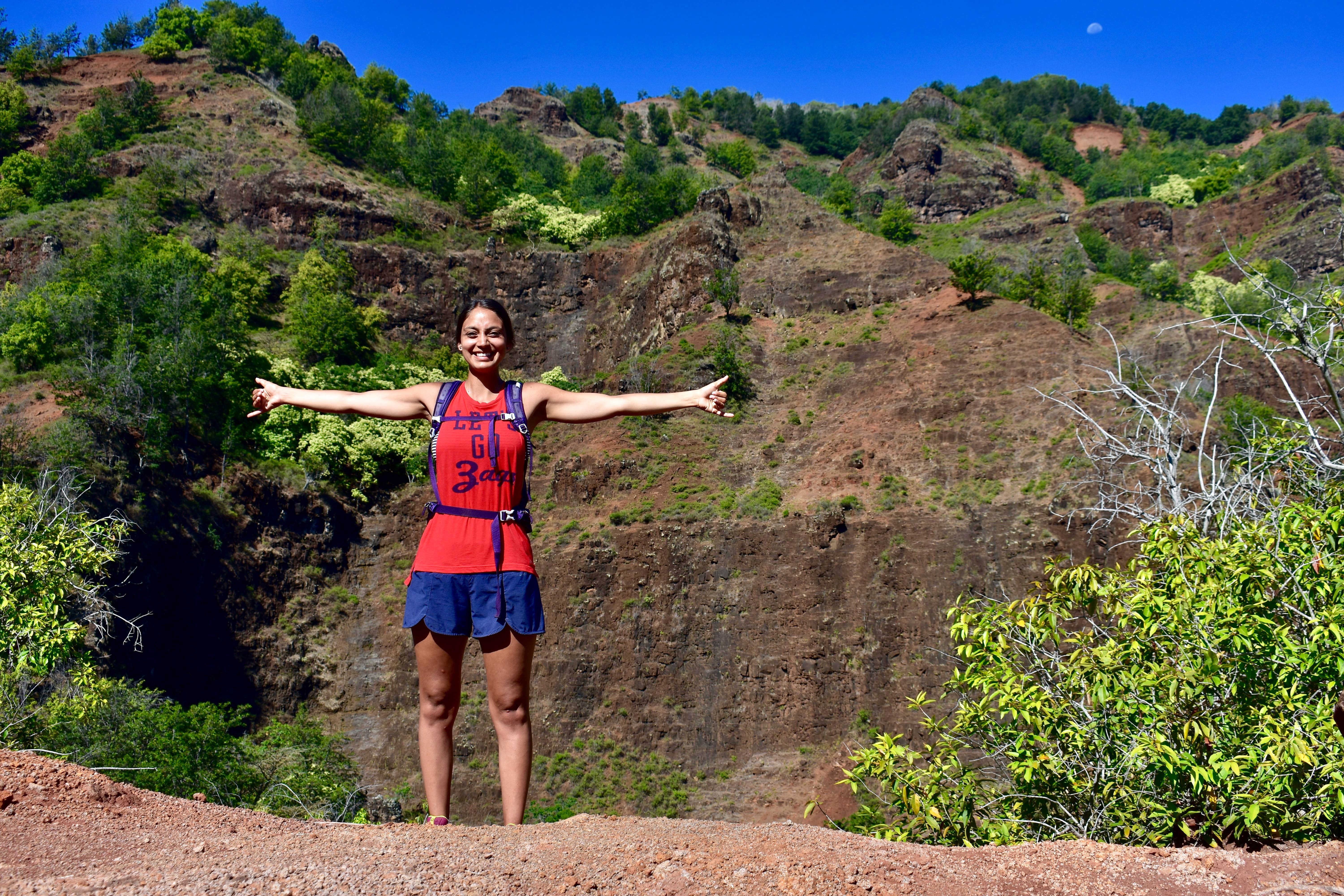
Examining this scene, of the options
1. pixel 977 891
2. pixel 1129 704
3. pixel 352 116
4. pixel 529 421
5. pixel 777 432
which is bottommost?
pixel 977 891

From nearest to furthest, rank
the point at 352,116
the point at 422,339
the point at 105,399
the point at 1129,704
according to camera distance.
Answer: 1. the point at 1129,704
2. the point at 105,399
3. the point at 422,339
4. the point at 352,116

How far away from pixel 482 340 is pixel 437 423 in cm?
51

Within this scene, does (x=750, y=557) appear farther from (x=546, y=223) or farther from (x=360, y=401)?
(x=546, y=223)

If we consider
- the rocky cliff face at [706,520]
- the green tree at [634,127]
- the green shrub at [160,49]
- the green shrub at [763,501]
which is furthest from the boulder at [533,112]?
the green shrub at [763,501]

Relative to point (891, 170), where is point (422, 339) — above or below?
below

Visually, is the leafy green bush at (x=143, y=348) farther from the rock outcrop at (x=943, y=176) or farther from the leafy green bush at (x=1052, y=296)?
the rock outcrop at (x=943, y=176)

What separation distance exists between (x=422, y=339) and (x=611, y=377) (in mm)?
11751

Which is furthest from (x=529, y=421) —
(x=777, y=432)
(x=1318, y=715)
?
(x=777, y=432)

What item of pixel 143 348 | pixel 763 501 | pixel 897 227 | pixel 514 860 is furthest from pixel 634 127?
pixel 514 860

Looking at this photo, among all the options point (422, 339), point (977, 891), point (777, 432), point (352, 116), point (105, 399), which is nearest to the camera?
point (977, 891)

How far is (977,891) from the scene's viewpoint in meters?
3.14

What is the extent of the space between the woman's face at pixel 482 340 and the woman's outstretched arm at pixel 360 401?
270 millimetres

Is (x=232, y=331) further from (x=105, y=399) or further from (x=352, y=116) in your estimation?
(x=352, y=116)

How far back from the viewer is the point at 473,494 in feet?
13.1
